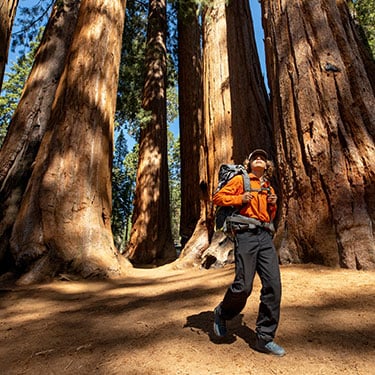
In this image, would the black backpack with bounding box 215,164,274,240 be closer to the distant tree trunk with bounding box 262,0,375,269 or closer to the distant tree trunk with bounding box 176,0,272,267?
the distant tree trunk with bounding box 262,0,375,269

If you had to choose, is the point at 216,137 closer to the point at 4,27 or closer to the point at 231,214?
the point at 4,27

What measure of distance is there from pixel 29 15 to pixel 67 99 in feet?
20.1

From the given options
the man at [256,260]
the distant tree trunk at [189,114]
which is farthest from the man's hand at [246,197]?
the distant tree trunk at [189,114]

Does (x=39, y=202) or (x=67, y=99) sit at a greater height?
(x=67, y=99)

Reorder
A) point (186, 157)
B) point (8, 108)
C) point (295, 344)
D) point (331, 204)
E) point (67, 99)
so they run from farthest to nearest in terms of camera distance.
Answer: point (8, 108) → point (186, 157) → point (67, 99) → point (331, 204) → point (295, 344)

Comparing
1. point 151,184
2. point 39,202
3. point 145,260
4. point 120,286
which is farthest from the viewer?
point 151,184

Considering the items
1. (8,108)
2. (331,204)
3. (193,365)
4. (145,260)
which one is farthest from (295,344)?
(8,108)

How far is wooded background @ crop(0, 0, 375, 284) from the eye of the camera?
154 inches

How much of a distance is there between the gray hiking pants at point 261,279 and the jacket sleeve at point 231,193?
0.25m

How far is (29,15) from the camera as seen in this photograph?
9.89 metres

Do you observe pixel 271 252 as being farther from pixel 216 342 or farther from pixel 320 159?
pixel 320 159

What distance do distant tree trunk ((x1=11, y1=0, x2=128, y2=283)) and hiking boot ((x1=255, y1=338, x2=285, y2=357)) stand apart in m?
3.20

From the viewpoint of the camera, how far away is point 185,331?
263cm

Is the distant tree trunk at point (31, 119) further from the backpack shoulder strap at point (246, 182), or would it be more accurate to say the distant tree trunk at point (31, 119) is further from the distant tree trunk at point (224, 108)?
the backpack shoulder strap at point (246, 182)
